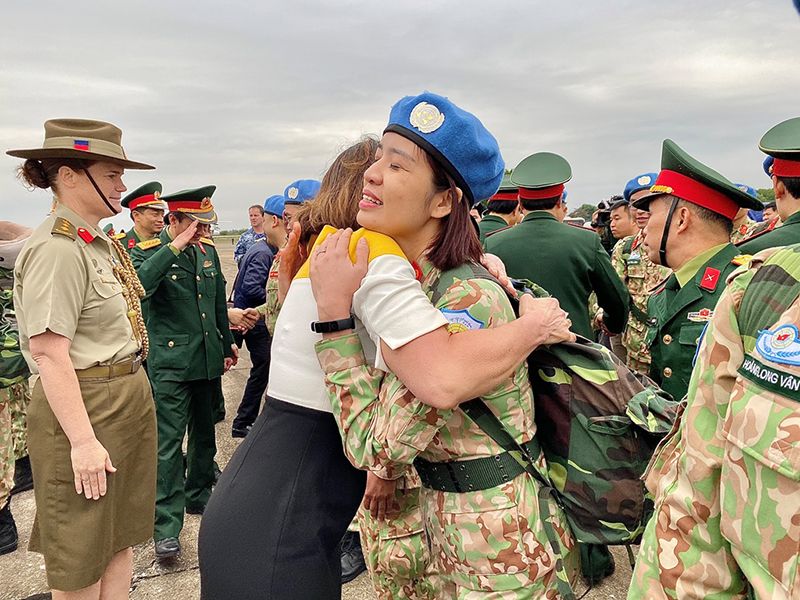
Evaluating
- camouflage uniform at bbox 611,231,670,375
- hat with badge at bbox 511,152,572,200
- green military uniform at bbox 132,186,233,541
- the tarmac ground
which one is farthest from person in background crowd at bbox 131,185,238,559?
camouflage uniform at bbox 611,231,670,375

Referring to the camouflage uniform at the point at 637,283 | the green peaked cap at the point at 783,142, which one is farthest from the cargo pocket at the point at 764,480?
the camouflage uniform at the point at 637,283

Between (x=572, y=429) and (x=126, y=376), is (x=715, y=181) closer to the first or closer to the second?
(x=572, y=429)

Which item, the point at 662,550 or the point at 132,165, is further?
the point at 132,165

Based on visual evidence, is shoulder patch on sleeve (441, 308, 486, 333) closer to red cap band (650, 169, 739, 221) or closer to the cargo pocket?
the cargo pocket

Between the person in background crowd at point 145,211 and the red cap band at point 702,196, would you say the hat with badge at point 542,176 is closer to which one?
the red cap band at point 702,196

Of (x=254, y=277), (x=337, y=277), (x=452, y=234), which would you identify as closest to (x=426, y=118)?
(x=452, y=234)

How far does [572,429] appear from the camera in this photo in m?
1.55

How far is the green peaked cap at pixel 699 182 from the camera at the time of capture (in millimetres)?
2535

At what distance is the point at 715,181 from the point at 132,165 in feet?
8.78

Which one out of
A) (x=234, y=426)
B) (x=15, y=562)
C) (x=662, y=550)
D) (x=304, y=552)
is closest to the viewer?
(x=662, y=550)

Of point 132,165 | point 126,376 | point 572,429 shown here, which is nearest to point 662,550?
point 572,429

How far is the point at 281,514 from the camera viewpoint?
57.2 inches

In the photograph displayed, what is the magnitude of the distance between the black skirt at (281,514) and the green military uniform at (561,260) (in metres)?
2.59

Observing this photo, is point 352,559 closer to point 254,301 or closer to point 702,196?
point 702,196
